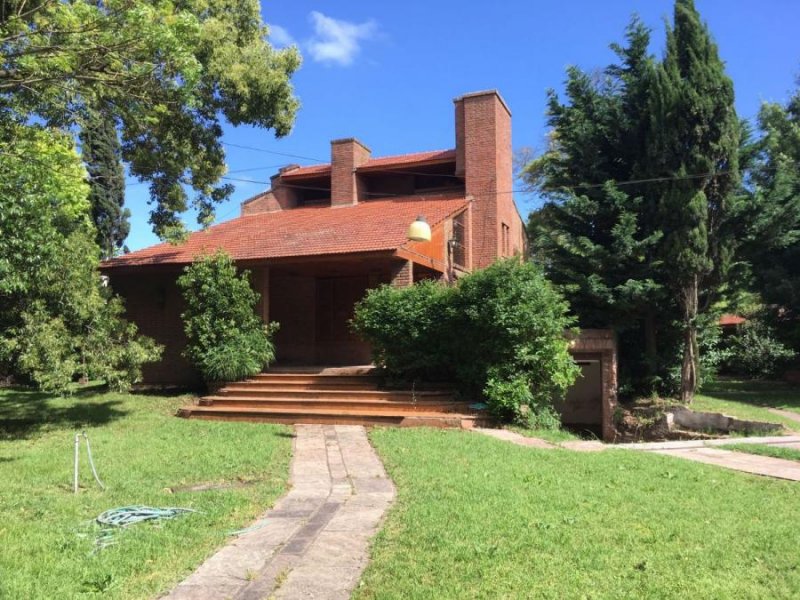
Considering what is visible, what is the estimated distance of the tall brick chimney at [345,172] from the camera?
20812 millimetres

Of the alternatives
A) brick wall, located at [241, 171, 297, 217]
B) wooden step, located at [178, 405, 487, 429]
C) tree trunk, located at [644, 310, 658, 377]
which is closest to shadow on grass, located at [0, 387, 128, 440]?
wooden step, located at [178, 405, 487, 429]

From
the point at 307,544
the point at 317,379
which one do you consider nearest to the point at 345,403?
the point at 317,379

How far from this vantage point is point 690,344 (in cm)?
1351

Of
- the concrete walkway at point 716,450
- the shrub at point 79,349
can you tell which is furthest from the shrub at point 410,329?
the shrub at point 79,349

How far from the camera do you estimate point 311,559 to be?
413 cm

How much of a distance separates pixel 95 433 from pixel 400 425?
503 centimetres

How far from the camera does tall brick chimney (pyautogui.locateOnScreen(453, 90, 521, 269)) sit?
18.4 m

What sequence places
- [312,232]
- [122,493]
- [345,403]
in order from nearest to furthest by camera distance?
1. [122,493]
2. [345,403]
3. [312,232]

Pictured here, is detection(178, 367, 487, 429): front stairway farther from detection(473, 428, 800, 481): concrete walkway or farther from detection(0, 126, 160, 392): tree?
detection(0, 126, 160, 392): tree

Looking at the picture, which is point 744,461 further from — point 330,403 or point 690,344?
point 330,403

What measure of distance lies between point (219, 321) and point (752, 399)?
45.6ft

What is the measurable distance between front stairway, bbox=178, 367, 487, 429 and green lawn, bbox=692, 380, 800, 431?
20.0 feet

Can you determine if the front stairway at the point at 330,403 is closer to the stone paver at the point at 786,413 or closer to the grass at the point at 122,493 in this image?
the grass at the point at 122,493

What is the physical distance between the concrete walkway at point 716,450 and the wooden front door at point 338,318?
7.34 m
